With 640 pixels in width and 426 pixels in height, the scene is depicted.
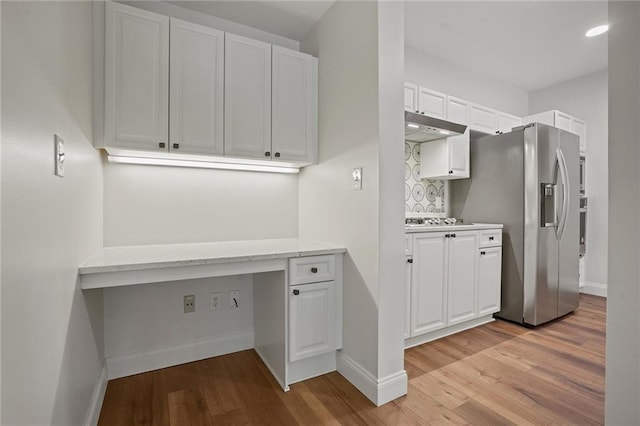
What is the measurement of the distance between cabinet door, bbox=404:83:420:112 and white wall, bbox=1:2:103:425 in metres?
2.24

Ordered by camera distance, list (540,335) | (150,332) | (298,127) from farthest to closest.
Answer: (540,335) → (298,127) → (150,332)

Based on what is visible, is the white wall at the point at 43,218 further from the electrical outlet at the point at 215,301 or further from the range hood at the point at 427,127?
the range hood at the point at 427,127

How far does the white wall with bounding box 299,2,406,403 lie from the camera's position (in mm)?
1736

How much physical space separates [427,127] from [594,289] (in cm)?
319

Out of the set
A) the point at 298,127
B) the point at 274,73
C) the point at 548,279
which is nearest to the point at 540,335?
the point at 548,279

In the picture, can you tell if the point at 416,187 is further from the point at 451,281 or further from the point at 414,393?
the point at 414,393

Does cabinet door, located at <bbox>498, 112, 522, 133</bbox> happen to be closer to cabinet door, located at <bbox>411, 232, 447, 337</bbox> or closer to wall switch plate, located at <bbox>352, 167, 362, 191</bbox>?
cabinet door, located at <bbox>411, 232, 447, 337</bbox>

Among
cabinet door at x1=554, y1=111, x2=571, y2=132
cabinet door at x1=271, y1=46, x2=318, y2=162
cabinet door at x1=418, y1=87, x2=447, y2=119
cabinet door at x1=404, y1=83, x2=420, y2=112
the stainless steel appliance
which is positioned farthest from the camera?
the stainless steel appliance

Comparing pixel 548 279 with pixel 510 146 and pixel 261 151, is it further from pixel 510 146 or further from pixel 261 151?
pixel 261 151

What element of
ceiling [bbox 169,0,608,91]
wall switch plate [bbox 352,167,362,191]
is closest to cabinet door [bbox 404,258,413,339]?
wall switch plate [bbox 352,167,362,191]

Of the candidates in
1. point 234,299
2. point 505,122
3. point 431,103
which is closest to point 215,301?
point 234,299

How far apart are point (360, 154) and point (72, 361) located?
1.64 m

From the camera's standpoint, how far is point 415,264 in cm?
234

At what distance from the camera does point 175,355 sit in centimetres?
212
